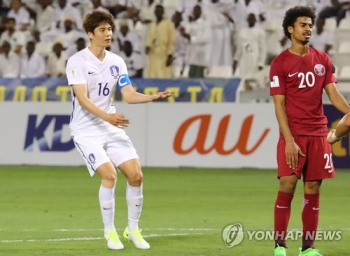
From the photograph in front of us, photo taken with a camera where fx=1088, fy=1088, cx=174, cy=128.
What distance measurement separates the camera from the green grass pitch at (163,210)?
32.5 feet

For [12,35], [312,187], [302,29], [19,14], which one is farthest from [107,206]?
[19,14]

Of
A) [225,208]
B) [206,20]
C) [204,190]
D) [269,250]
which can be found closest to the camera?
[269,250]

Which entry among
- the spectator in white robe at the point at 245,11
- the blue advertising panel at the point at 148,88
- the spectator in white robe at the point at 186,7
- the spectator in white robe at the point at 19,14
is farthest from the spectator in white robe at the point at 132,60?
the spectator in white robe at the point at 19,14

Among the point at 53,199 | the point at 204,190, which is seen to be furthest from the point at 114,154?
the point at 204,190

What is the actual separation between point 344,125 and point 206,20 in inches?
621

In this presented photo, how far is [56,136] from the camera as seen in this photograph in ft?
68.0

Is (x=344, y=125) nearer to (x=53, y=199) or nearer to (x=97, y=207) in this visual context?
(x=97, y=207)

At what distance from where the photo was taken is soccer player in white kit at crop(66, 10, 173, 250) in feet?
32.3

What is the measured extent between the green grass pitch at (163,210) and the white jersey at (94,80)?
3.67 ft

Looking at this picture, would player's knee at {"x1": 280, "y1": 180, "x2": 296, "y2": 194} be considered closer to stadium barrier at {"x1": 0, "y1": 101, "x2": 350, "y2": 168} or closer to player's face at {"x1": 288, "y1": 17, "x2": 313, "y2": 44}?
player's face at {"x1": 288, "y1": 17, "x2": 313, "y2": 44}

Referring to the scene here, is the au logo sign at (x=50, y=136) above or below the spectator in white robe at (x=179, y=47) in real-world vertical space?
below

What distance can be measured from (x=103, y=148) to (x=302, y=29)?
2360mm

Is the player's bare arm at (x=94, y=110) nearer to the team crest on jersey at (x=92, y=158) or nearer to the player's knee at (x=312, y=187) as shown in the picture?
the team crest on jersey at (x=92, y=158)

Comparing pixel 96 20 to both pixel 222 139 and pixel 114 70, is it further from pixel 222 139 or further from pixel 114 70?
pixel 222 139
